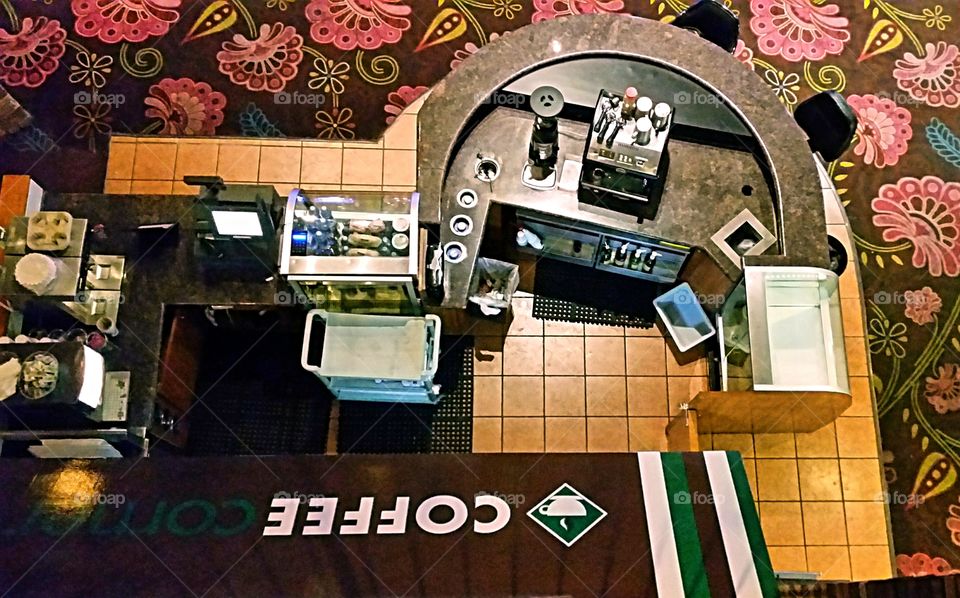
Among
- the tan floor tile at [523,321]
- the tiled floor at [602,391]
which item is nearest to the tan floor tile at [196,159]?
the tiled floor at [602,391]

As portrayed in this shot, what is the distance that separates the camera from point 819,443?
5727mm

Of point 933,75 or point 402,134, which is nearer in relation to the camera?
point 402,134

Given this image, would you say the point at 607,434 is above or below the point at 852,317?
below

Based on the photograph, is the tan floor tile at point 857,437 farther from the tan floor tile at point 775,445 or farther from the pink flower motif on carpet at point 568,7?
the pink flower motif on carpet at point 568,7

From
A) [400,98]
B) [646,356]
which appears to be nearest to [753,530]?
[646,356]

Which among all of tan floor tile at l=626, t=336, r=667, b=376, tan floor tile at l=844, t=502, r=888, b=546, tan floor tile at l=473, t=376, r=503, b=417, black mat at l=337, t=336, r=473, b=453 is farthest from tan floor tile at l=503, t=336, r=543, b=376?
tan floor tile at l=844, t=502, r=888, b=546

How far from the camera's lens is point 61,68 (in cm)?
714

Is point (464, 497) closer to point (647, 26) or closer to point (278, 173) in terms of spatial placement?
point (278, 173)

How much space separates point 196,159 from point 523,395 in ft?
10.6

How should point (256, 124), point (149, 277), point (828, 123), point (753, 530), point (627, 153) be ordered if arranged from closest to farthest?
point (753, 530), point (149, 277), point (627, 153), point (828, 123), point (256, 124)

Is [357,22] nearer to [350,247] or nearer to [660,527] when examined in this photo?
[350,247]

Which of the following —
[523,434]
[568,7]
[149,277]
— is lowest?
[523,434]

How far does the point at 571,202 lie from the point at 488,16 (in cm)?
271

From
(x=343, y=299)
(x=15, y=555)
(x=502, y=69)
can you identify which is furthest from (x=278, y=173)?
(x=15, y=555)
